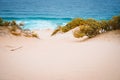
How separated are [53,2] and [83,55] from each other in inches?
30.6

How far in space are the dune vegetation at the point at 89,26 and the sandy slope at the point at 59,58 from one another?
9 centimetres

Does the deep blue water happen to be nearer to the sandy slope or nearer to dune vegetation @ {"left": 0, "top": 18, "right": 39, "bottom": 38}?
dune vegetation @ {"left": 0, "top": 18, "right": 39, "bottom": 38}

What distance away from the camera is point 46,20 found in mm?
2182

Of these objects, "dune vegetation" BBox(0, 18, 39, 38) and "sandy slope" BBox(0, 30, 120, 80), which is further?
"dune vegetation" BBox(0, 18, 39, 38)

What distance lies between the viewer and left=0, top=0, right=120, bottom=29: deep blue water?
2.19m

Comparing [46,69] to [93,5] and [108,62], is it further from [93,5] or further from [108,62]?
[93,5]

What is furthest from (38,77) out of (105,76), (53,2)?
(53,2)

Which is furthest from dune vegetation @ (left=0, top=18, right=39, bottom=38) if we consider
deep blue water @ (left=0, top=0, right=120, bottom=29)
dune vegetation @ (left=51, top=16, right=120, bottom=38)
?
dune vegetation @ (left=51, top=16, right=120, bottom=38)

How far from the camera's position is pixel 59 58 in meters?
2.05

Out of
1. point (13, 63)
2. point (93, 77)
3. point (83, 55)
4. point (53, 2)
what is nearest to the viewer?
point (93, 77)

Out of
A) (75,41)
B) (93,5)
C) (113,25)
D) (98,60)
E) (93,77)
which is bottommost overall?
(93,77)

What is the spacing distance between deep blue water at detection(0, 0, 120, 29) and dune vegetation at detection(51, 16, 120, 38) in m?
0.06

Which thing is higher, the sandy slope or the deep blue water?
the deep blue water

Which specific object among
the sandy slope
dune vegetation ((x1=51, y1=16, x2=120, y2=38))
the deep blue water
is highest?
the deep blue water
